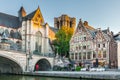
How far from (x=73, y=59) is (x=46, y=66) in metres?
6.80

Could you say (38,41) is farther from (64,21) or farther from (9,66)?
(64,21)

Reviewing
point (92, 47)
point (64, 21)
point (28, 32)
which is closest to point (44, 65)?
point (28, 32)

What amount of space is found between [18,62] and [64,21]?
48951 mm

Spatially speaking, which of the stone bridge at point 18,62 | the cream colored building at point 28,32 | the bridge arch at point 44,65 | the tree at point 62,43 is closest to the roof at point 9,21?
the cream colored building at point 28,32

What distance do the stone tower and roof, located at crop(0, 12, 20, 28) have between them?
30.7 meters

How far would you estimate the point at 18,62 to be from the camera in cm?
4566

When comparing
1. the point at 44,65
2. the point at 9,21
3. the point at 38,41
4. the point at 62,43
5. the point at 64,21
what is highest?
the point at 64,21

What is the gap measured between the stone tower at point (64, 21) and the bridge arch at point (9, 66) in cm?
4426

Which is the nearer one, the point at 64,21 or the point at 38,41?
the point at 38,41

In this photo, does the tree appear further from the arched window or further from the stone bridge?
the stone bridge

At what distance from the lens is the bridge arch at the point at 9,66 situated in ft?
148

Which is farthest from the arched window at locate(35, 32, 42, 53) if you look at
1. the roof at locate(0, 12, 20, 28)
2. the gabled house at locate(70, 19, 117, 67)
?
the gabled house at locate(70, 19, 117, 67)

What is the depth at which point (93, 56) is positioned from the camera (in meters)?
51.3

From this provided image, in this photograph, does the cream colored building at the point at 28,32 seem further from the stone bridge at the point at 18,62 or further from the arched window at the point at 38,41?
the stone bridge at the point at 18,62
